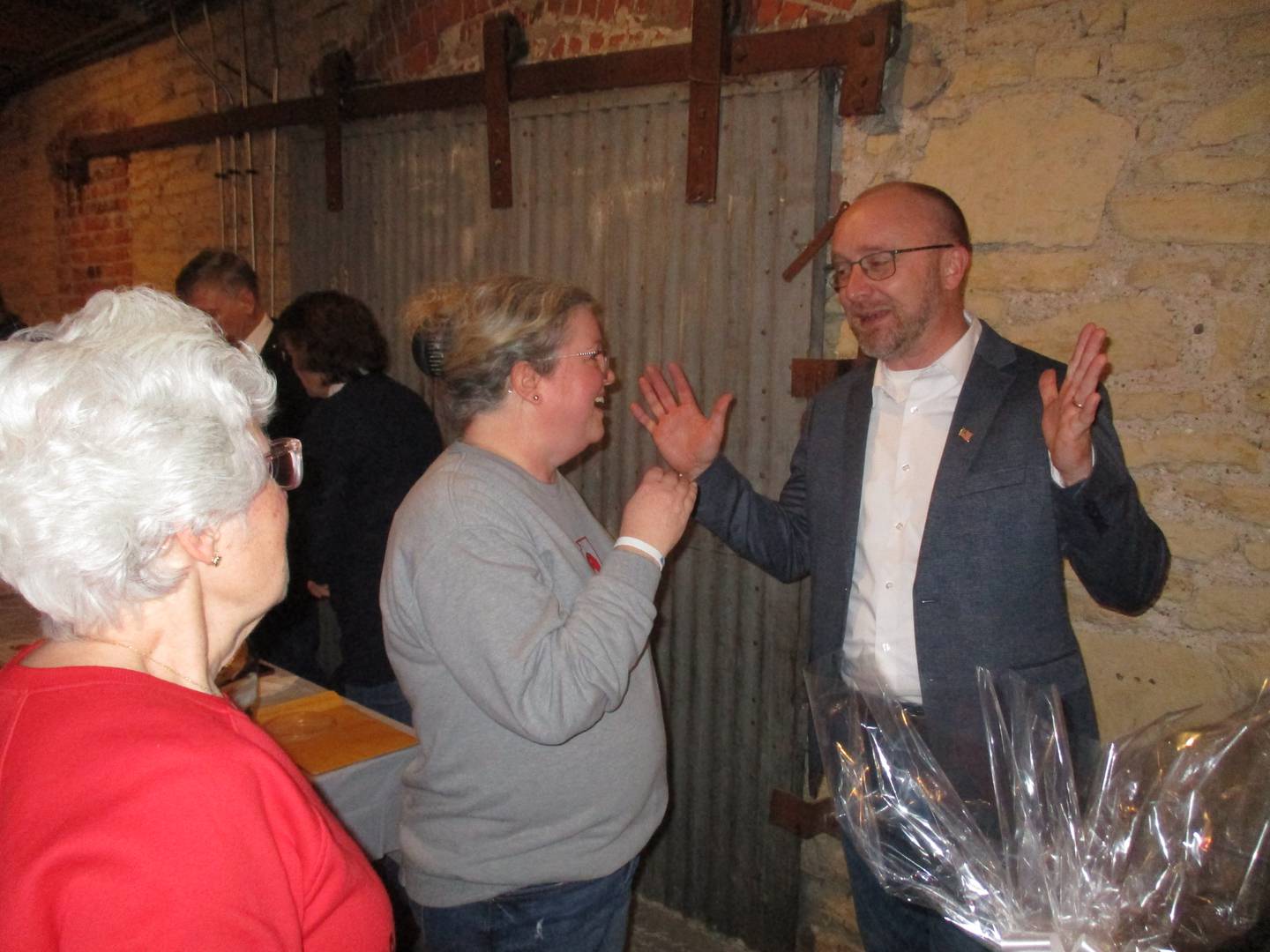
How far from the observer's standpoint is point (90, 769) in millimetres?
888

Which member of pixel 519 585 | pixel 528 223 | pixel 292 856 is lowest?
pixel 292 856

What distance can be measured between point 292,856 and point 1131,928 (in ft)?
3.10

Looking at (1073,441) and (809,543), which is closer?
(1073,441)

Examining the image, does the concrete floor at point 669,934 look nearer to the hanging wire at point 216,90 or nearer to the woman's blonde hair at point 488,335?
the woman's blonde hair at point 488,335

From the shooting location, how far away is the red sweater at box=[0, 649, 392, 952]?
0.83 meters

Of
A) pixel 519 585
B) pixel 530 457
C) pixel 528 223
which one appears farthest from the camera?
pixel 528 223

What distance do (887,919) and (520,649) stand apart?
1.13 meters

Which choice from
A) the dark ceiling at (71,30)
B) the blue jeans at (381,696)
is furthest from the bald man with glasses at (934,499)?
the dark ceiling at (71,30)

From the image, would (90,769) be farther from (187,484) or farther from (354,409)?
(354,409)

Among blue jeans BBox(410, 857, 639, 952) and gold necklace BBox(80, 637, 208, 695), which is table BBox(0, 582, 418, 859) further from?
gold necklace BBox(80, 637, 208, 695)

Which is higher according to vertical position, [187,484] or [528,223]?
[528,223]

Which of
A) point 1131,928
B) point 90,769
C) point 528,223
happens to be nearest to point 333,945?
point 90,769

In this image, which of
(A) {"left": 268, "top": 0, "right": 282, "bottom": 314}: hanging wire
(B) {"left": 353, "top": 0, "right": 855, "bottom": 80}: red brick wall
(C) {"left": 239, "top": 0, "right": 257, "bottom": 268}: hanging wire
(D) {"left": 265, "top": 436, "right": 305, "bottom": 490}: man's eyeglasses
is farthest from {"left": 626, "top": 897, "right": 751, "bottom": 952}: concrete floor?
(C) {"left": 239, "top": 0, "right": 257, "bottom": 268}: hanging wire

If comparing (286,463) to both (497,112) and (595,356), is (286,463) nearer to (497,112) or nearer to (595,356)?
(595,356)
